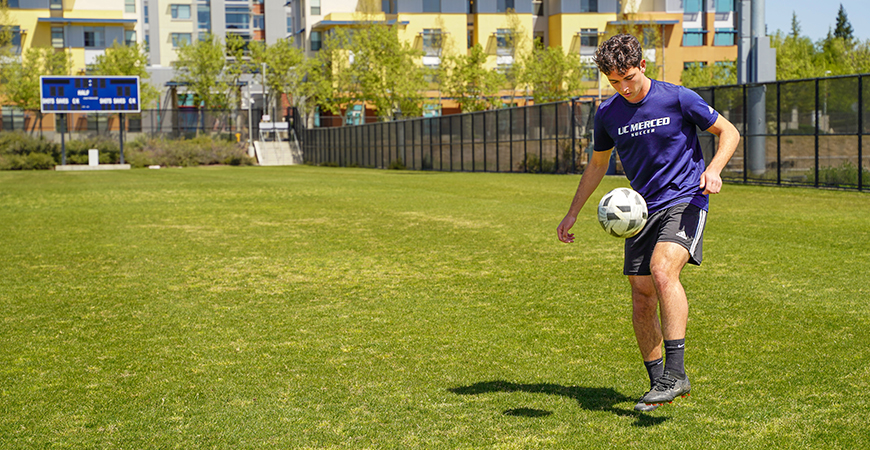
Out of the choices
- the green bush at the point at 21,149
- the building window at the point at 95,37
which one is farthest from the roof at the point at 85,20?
the green bush at the point at 21,149

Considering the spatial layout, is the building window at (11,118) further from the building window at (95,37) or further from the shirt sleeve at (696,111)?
the shirt sleeve at (696,111)

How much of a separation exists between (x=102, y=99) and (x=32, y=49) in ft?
106

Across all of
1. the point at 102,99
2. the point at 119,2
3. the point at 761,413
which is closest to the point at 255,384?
the point at 761,413

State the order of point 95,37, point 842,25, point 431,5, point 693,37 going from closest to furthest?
point 431,5, point 95,37, point 693,37, point 842,25

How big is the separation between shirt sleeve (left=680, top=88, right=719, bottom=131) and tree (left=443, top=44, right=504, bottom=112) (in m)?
69.7

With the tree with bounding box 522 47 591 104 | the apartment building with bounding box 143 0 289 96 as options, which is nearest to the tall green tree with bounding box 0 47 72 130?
the apartment building with bounding box 143 0 289 96

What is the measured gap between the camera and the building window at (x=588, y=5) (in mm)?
85625

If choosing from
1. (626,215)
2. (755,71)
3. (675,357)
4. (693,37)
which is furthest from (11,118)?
(675,357)

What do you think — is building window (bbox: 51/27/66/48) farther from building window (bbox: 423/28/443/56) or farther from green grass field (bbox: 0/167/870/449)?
green grass field (bbox: 0/167/870/449)

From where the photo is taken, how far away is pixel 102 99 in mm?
54969

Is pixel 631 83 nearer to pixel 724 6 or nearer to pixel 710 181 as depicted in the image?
pixel 710 181

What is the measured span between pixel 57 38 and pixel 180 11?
20.8 m

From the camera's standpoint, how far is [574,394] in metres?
5.31

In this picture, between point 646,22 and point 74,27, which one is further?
point 74,27
